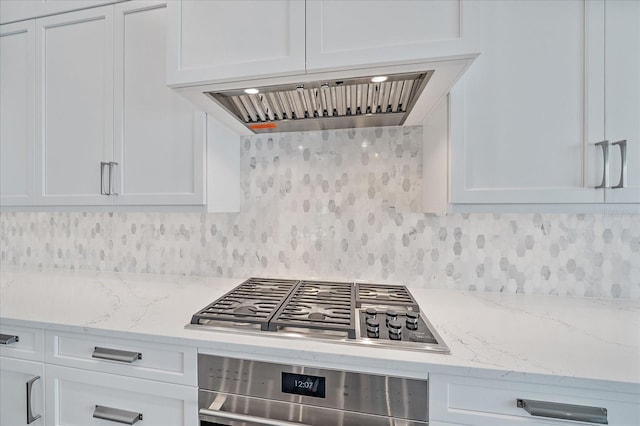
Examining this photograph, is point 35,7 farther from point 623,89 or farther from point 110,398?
point 623,89

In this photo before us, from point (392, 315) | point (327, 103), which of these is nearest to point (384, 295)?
point (392, 315)

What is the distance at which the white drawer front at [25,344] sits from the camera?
1.07 meters

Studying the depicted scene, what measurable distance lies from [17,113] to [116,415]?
63.2 inches

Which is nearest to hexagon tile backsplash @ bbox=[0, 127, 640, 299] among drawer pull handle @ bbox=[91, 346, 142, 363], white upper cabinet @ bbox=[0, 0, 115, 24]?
drawer pull handle @ bbox=[91, 346, 142, 363]

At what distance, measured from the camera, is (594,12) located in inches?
37.2

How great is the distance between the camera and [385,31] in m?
0.90

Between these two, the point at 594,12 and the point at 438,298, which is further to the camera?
the point at 438,298

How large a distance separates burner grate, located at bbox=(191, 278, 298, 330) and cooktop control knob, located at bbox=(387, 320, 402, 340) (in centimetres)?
40

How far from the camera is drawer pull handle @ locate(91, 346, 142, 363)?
967 millimetres

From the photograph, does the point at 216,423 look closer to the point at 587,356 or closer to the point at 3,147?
the point at 587,356

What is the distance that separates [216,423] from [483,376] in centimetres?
80

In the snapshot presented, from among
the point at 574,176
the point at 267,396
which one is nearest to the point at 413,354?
the point at 267,396

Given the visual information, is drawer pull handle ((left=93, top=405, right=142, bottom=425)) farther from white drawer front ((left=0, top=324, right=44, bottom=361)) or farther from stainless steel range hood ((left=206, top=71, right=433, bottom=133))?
stainless steel range hood ((left=206, top=71, right=433, bottom=133))

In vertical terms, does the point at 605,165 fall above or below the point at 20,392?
above
